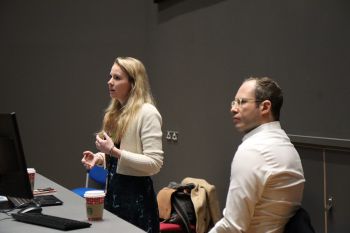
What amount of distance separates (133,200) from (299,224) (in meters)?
1.03

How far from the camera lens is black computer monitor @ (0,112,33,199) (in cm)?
197

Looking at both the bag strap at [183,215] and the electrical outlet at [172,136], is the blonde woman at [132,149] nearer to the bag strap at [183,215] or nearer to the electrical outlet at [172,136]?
the bag strap at [183,215]

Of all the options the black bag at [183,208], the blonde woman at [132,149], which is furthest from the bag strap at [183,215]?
the blonde woman at [132,149]

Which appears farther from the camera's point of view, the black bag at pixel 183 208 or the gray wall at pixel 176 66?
the black bag at pixel 183 208

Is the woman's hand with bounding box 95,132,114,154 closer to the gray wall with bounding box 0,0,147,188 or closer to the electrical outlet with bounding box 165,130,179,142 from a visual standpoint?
the electrical outlet with bounding box 165,130,179,142

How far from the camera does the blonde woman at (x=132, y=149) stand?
250 cm

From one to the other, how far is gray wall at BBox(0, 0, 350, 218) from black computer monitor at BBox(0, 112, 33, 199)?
184 cm

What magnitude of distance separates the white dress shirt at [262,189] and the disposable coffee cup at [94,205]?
0.49 metres

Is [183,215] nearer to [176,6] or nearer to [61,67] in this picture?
[176,6]

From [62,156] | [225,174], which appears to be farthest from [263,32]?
[62,156]

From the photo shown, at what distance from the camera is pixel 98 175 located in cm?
414

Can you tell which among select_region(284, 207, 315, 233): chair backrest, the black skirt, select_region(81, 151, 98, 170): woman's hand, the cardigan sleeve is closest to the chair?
select_region(81, 151, 98, 170): woman's hand

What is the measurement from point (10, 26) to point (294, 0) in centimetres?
301

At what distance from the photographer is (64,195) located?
2598mm
